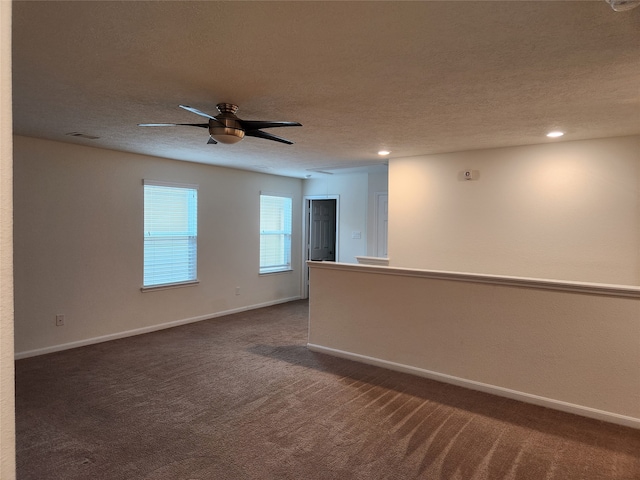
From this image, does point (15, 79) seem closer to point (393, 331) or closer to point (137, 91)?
point (137, 91)

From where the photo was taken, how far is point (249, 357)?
14.1ft

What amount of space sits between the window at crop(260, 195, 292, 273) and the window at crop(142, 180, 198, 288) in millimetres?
1430

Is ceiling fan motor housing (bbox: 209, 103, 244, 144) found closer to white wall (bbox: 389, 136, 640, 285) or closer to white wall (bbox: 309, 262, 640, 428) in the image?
white wall (bbox: 309, 262, 640, 428)

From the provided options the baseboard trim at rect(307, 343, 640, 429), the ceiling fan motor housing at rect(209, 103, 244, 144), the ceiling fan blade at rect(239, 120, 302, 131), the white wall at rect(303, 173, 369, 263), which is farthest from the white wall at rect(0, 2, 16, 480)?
the white wall at rect(303, 173, 369, 263)

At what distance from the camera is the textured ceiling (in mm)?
1716

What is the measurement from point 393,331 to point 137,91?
3.03m

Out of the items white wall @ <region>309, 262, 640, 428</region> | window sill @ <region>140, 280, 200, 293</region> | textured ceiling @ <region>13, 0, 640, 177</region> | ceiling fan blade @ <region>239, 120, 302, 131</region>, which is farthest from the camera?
window sill @ <region>140, 280, 200, 293</region>

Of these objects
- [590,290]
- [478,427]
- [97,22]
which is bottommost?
[478,427]

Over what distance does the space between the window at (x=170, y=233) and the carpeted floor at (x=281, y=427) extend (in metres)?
1.53

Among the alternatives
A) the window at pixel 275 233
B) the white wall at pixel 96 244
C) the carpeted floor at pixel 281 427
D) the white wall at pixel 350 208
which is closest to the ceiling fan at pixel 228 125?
the carpeted floor at pixel 281 427

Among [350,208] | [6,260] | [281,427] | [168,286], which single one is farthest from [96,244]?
[6,260]

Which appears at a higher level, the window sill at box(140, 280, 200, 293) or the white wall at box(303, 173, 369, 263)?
the white wall at box(303, 173, 369, 263)

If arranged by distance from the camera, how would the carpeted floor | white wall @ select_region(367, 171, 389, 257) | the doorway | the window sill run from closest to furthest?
1. the carpeted floor
2. the window sill
3. white wall @ select_region(367, 171, 389, 257)
4. the doorway

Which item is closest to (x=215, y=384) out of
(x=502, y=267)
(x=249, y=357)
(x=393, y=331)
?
(x=249, y=357)
